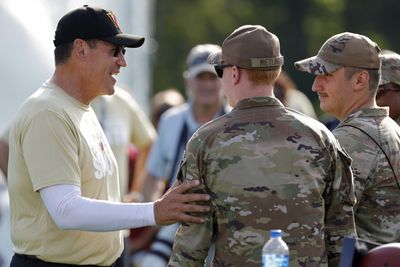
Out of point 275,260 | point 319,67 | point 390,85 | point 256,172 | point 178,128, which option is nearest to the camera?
point 275,260

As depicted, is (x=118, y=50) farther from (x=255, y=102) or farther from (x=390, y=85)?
(x=390, y=85)

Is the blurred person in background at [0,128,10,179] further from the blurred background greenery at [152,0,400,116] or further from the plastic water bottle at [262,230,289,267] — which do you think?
the blurred background greenery at [152,0,400,116]

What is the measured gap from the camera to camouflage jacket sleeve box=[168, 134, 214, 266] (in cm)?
608

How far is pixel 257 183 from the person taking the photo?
19.9 feet

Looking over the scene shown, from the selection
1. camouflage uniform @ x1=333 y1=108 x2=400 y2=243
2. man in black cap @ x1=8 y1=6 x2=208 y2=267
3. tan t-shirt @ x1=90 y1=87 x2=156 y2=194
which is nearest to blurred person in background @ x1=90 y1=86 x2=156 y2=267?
tan t-shirt @ x1=90 y1=87 x2=156 y2=194

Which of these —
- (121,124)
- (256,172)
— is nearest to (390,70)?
(256,172)

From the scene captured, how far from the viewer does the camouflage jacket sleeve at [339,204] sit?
6172 mm

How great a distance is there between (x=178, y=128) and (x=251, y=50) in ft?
14.0

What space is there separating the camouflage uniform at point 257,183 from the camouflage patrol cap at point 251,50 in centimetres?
17

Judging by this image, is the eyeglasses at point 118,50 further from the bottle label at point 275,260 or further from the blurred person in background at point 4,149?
the blurred person in background at point 4,149

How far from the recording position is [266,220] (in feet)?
19.9

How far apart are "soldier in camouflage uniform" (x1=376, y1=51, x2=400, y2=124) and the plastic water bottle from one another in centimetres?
166

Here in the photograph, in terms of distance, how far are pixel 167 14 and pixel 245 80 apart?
2847 centimetres

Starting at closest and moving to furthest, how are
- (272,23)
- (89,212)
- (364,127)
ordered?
1. (89,212)
2. (364,127)
3. (272,23)
